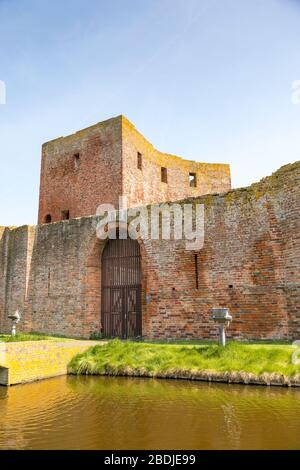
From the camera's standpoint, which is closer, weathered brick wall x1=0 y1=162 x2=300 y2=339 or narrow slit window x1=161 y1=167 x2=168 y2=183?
weathered brick wall x1=0 y1=162 x2=300 y2=339

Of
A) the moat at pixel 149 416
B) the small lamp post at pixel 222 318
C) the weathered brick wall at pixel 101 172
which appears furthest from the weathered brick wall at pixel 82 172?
the moat at pixel 149 416

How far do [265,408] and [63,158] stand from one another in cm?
1849

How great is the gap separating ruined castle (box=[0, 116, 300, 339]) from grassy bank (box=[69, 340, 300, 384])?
2.21 m

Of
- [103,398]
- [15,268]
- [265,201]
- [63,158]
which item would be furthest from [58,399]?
[63,158]

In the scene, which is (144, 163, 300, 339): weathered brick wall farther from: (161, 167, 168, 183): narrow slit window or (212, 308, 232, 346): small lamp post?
(161, 167, 168, 183): narrow slit window

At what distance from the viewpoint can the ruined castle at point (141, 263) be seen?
9.58 metres

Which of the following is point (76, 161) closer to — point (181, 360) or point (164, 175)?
point (164, 175)

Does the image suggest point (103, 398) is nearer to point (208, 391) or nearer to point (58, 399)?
point (58, 399)

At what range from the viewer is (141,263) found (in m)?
12.1

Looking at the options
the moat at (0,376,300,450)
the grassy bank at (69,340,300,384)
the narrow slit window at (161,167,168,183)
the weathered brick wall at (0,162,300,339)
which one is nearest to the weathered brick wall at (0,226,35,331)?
the weathered brick wall at (0,162,300,339)

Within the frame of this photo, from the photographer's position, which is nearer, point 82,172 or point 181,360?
point 181,360

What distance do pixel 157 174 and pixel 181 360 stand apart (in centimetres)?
1529

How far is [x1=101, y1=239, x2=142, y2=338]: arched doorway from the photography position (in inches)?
489

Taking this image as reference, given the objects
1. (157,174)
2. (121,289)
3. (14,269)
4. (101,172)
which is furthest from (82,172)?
(121,289)
